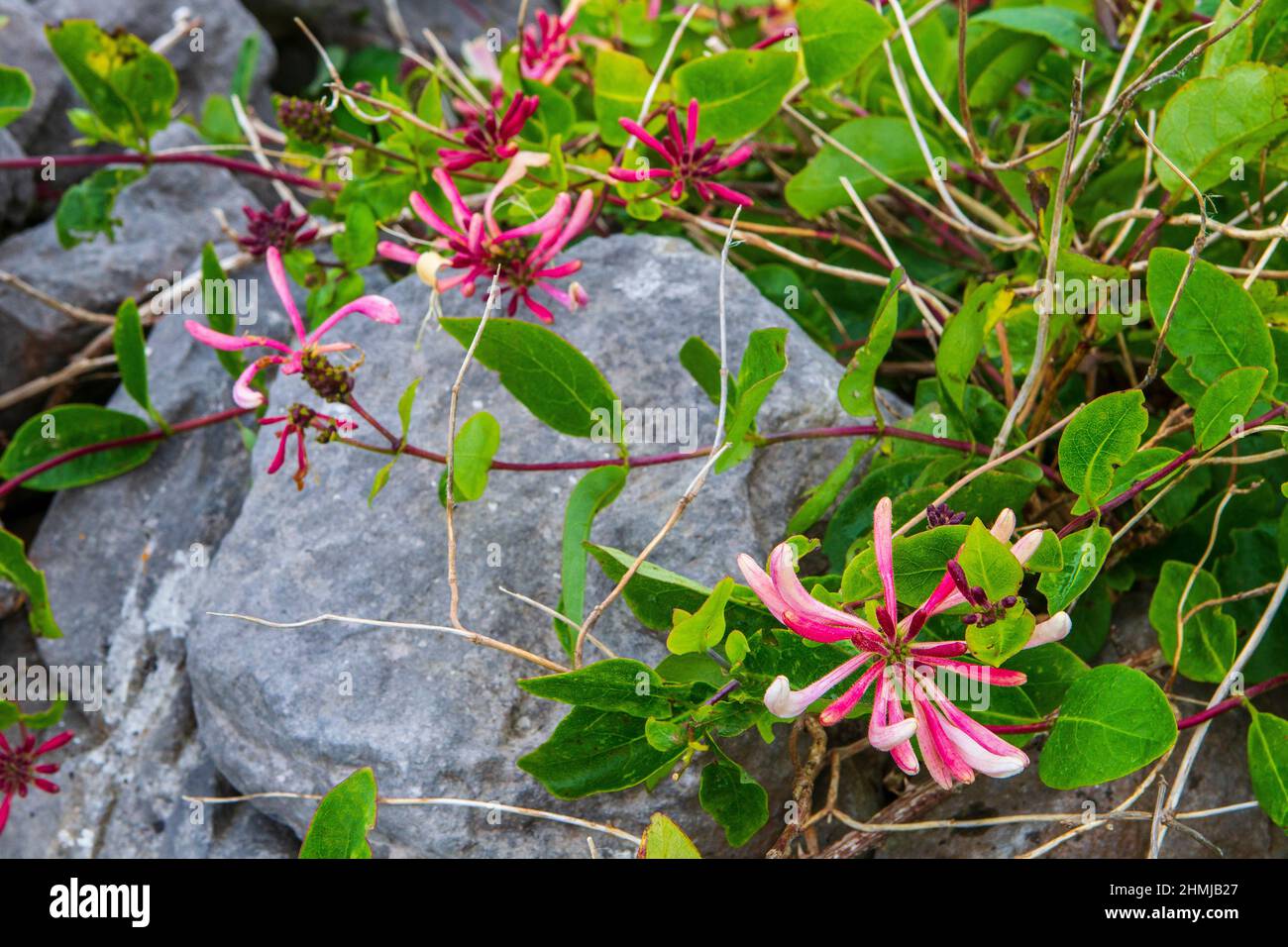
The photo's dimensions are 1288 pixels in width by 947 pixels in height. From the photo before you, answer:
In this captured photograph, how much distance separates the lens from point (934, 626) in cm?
117

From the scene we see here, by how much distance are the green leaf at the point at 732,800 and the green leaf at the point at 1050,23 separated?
1.03m

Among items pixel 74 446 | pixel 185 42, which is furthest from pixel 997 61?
pixel 185 42

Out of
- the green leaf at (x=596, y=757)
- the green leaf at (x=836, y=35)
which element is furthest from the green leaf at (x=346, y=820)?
the green leaf at (x=836, y=35)

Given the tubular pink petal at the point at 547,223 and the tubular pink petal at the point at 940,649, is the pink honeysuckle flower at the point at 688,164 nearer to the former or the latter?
the tubular pink petal at the point at 547,223

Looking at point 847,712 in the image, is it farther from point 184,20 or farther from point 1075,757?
point 184,20

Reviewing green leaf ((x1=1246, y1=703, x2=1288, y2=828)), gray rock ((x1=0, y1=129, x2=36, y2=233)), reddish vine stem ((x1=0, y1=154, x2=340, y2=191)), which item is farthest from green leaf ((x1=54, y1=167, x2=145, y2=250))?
green leaf ((x1=1246, y1=703, x2=1288, y2=828))

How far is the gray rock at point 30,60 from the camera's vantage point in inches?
87.6

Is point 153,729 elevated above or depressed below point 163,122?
below

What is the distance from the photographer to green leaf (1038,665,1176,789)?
40.1 inches

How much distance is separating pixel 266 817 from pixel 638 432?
2.30 ft

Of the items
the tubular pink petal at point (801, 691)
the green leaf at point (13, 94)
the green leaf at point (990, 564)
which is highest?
the green leaf at point (13, 94)

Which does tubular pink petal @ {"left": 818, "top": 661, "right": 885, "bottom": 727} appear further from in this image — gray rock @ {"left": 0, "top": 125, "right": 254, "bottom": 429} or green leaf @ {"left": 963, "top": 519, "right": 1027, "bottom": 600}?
gray rock @ {"left": 0, "top": 125, "right": 254, "bottom": 429}

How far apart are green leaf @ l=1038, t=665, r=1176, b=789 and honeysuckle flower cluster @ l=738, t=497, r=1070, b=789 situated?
11cm
